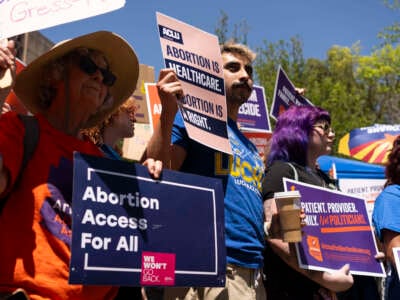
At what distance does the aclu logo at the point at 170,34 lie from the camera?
7.98ft

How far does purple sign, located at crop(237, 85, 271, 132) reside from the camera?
5363mm

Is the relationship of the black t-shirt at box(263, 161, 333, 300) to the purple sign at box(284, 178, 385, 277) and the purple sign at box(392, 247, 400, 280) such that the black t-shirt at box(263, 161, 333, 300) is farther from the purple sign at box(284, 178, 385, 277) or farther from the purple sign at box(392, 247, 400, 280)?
the purple sign at box(392, 247, 400, 280)

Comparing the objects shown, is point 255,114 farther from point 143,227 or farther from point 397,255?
point 143,227

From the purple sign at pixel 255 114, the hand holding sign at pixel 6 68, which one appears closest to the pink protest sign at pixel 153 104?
the purple sign at pixel 255 114

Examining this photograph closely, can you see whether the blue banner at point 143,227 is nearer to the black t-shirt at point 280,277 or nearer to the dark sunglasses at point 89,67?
the dark sunglasses at point 89,67

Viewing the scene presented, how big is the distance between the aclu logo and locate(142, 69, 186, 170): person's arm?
17cm

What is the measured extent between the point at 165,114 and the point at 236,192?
0.61 meters

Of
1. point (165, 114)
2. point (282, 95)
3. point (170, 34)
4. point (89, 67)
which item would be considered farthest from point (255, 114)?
point (89, 67)

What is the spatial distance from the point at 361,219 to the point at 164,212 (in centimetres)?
191

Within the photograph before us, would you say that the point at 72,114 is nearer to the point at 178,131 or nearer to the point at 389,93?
the point at 178,131

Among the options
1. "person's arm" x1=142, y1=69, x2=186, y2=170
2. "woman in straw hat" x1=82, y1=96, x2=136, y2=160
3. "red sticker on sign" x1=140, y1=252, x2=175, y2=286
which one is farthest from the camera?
"woman in straw hat" x1=82, y1=96, x2=136, y2=160

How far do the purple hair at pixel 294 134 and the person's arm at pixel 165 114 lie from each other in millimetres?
1463

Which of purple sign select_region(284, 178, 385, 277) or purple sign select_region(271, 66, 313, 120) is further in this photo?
purple sign select_region(271, 66, 313, 120)

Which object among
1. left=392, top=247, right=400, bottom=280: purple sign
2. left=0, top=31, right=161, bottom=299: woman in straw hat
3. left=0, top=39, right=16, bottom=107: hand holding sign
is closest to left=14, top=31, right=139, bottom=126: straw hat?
left=0, top=31, right=161, bottom=299: woman in straw hat
